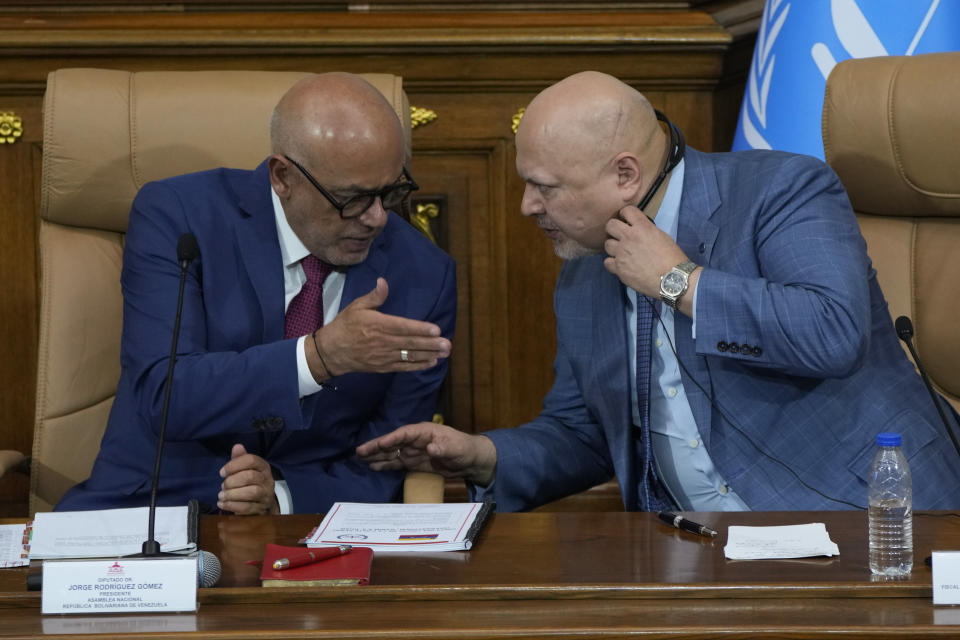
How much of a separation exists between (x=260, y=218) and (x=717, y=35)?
55.9 inches

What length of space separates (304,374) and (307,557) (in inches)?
24.5

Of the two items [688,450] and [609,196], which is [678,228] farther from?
[688,450]

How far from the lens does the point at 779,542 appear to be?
4.72 ft

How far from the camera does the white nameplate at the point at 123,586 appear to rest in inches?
48.9

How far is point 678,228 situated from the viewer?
2.02 meters

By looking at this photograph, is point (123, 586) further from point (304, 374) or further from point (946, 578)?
point (946, 578)

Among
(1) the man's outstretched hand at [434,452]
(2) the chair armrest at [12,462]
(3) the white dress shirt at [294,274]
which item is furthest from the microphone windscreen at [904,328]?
(2) the chair armrest at [12,462]

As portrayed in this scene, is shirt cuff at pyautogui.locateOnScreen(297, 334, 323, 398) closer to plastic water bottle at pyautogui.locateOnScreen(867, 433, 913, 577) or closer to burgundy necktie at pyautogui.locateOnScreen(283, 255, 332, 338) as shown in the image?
burgundy necktie at pyautogui.locateOnScreen(283, 255, 332, 338)

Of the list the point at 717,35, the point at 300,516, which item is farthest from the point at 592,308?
the point at 717,35

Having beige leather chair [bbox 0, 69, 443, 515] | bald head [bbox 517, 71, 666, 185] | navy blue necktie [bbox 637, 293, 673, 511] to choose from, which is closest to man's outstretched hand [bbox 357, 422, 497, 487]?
navy blue necktie [bbox 637, 293, 673, 511]

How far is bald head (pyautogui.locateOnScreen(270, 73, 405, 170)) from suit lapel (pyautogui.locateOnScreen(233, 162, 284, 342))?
0.10 meters

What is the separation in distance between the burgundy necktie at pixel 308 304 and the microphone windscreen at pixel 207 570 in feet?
2.72

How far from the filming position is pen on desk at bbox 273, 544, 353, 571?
1336 millimetres

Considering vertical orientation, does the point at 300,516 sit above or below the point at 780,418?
below
